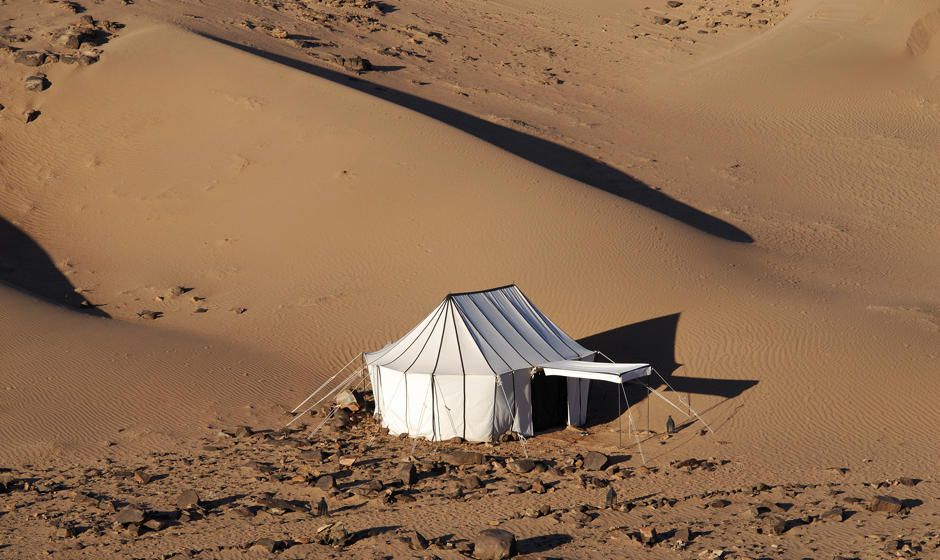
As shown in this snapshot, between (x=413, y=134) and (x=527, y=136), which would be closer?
(x=413, y=134)

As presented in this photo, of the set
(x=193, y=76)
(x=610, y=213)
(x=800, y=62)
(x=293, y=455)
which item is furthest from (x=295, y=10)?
(x=293, y=455)

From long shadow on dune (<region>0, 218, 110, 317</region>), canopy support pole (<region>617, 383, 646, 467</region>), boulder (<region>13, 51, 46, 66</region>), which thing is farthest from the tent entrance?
boulder (<region>13, 51, 46, 66</region>)

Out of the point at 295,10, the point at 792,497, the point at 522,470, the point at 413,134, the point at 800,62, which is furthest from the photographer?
the point at 295,10

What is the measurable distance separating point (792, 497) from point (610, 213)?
12.2m

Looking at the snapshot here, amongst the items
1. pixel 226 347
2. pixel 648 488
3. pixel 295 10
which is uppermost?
pixel 295 10

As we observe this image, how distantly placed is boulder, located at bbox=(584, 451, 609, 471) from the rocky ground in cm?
2

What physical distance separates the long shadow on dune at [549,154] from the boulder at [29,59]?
5.50 m

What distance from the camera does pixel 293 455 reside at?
18891 mm

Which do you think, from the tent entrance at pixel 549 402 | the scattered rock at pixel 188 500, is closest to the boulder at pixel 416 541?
the scattered rock at pixel 188 500

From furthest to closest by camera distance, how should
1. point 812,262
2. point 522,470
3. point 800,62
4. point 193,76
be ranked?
point 800,62 → point 193,76 → point 812,262 → point 522,470

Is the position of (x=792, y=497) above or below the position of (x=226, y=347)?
above

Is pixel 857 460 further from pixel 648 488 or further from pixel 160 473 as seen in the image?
pixel 160 473

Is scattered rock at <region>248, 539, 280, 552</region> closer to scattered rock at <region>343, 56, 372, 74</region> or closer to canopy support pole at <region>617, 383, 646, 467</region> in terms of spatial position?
canopy support pole at <region>617, 383, 646, 467</region>

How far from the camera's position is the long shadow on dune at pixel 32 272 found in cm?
2673
